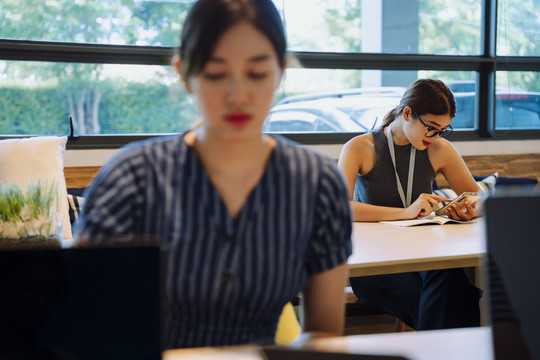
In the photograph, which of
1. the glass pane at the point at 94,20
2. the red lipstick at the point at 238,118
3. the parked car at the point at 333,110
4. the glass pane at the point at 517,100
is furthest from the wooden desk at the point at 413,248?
the glass pane at the point at 517,100

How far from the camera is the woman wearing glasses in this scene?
213cm

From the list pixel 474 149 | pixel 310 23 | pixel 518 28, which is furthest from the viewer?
pixel 518 28

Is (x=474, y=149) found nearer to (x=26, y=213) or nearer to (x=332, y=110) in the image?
(x=332, y=110)

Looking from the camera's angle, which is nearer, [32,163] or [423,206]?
[423,206]

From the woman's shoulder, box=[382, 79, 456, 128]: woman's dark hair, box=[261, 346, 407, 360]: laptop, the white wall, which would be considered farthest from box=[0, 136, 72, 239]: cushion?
box=[261, 346, 407, 360]: laptop

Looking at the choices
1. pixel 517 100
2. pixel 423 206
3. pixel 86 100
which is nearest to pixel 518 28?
pixel 517 100

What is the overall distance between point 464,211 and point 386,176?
0.38 meters

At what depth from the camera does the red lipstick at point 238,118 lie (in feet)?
3.21

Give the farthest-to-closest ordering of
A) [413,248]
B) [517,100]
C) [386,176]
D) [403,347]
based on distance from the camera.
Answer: [517,100]
[386,176]
[413,248]
[403,347]

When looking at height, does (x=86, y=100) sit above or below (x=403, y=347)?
above

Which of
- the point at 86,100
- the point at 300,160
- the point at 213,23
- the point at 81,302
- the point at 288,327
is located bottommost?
the point at 288,327

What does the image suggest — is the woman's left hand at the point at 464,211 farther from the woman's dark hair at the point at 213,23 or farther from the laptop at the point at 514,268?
the laptop at the point at 514,268

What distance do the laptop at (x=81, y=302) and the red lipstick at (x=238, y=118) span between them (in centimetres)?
38

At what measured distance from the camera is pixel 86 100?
3.45m
